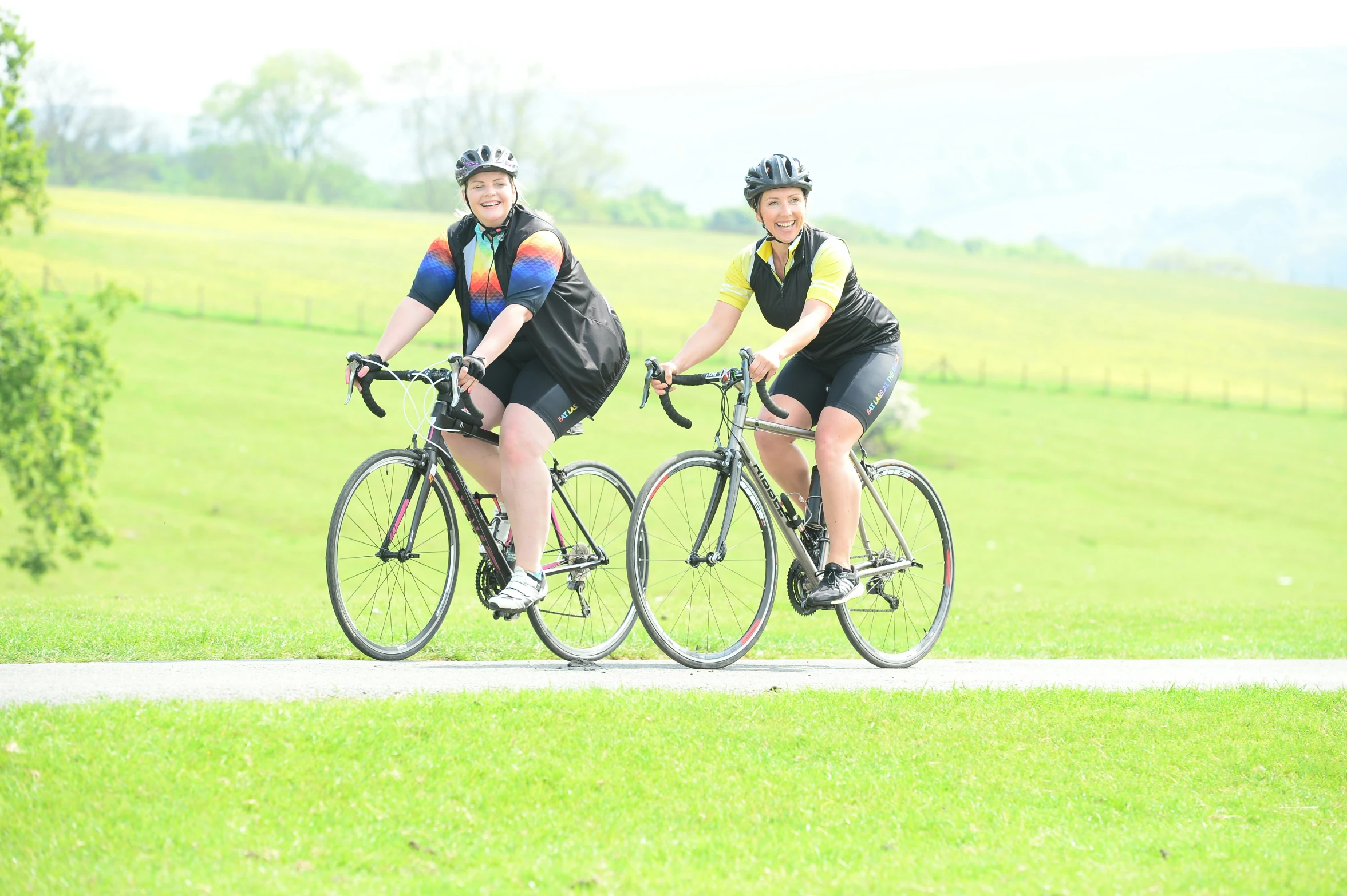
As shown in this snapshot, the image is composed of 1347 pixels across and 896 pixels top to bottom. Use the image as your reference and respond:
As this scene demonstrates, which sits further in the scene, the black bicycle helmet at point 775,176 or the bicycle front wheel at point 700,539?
the black bicycle helmet at point 775,176

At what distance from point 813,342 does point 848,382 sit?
35 centimetres

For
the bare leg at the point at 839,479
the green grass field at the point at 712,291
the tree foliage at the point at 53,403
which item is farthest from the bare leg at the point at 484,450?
the green grass field at the point at 712,291

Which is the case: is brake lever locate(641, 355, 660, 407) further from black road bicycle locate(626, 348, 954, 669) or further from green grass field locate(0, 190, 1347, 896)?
green grass field locate(0, 190, 1347, 896)

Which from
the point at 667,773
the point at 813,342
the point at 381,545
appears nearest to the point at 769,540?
the point at 813,342

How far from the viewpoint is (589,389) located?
23.7 ft

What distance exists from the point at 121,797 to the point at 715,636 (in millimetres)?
5128

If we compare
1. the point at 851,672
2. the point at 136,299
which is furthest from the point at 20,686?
the point at 136,299

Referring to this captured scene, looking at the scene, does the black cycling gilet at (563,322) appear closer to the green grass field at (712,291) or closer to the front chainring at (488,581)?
the front chainring at (488,581)

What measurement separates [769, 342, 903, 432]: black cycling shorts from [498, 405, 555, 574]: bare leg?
1.57 metres

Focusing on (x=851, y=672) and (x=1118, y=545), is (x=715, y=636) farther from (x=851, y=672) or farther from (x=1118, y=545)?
(x=1118, y=545)

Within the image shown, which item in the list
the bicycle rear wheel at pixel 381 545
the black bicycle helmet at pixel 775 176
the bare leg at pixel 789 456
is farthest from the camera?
the bare leg at pixel 789 456

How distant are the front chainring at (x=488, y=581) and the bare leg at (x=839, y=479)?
182cm

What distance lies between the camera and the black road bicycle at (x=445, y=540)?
688 cm

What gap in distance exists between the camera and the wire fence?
5450 cm
